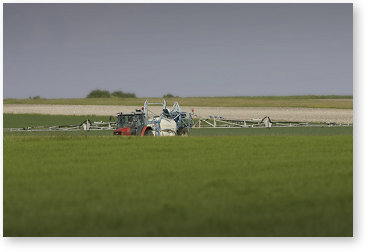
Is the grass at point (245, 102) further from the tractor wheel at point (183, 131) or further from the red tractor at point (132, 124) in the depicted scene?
the red tractor at point (132, 124)

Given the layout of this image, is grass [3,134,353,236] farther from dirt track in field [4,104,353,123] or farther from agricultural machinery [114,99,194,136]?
dirt track in field [4,104,353,123]

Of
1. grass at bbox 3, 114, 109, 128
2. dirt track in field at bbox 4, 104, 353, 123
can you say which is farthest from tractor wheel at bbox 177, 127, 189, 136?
dirt track in field at bbox 4, 104, 353, 123

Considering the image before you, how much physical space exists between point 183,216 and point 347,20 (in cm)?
943

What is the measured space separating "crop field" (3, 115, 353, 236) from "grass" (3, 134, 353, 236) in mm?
22

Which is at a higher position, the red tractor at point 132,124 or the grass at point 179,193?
the red tractor at point 132,124

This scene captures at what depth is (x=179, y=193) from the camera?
38.7 feet

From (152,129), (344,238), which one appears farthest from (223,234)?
(152,129)

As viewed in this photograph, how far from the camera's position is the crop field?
9750 mm

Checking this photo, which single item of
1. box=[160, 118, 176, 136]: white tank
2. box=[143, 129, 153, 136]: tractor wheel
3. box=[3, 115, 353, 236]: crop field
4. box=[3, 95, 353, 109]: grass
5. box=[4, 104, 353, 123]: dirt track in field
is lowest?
box=[3, 115, 353, 236]: crop field

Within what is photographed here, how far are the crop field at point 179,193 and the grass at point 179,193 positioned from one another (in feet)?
0.07

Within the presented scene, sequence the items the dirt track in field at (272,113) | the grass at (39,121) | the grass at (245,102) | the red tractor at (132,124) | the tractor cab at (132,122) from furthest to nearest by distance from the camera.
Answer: the grass at (245,102)
the dirt track in field at (272,113)
the grass at (39,121)
the tractor cab at (132,122)
the red tractor at (132,124)

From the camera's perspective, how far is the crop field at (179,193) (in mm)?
9750

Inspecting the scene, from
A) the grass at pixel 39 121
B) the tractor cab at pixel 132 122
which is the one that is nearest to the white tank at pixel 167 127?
the tractor cab at pixel 132 122

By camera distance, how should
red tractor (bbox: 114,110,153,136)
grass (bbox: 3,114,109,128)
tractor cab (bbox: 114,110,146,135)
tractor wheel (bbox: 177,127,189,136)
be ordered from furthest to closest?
grass (bbox: 3,114,109,128) → tractor wheel (bbox: 177,127,189,136) → tractor cab (bbox: 114,110,146,135) → red tractor (bbox: 114,110,153,136)
